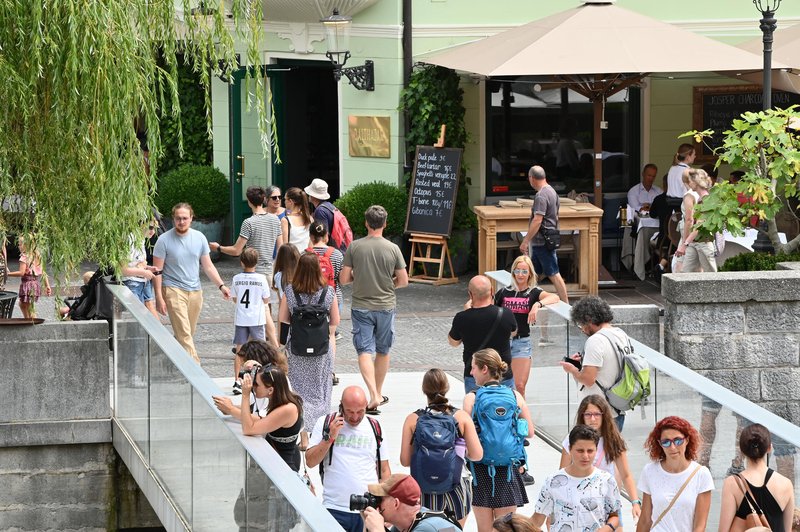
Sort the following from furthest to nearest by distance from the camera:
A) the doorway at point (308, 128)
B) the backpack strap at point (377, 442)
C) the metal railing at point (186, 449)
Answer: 1. the doorway at point (308, 128)
2. the backpack strap at point (377, 442)
3. the metal railing at point (186, 449)

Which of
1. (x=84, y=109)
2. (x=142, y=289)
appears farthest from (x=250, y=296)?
(x=84, y=109)

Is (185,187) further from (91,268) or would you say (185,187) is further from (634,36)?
(634,36)

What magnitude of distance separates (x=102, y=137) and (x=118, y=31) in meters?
0.77

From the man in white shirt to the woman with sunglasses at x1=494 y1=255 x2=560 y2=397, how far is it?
7.62 meters

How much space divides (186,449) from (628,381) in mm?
2834

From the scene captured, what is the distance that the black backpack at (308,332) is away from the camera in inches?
428

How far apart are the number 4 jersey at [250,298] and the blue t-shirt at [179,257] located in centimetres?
50

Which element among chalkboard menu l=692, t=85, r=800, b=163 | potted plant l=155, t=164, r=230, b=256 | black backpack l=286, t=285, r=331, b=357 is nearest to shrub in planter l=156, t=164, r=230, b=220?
potted plant l=155, t=164, r=230, b=256

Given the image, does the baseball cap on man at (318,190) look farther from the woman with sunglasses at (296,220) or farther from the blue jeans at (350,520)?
the blue jeans at (350,520)

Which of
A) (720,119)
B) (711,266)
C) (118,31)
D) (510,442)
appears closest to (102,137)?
(118,31)

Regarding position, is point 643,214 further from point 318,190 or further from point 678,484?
point 678,484

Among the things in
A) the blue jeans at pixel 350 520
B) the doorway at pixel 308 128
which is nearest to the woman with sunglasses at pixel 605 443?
the blue jeans at pixel 350 520

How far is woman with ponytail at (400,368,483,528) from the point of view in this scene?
26.2 feet

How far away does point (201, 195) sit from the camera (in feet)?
70.0
